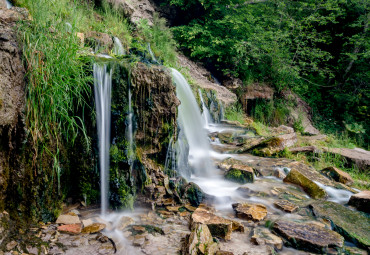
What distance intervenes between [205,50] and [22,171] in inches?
329

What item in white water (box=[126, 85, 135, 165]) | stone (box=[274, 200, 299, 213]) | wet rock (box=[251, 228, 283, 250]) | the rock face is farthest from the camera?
stone (box=[274, 200, 299, 213])

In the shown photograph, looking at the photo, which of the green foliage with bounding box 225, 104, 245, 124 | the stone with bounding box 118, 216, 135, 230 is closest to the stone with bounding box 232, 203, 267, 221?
the stone with bounding box 118, 216, 135, 230

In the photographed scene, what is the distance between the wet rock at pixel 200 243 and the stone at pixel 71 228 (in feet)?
3.42

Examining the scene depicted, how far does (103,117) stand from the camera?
267cm

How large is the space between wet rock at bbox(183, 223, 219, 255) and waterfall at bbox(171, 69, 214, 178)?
1882mm

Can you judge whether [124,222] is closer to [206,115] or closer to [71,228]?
[71,228]

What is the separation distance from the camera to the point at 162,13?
1064cm

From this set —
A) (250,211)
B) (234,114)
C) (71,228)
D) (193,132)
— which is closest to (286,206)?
(250,211)

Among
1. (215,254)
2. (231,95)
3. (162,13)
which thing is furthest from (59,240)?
(162,13)

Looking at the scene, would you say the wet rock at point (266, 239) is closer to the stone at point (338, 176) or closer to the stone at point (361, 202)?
the stone at point (361, 202)

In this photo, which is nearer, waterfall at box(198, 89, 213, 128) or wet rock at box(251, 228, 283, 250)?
wet rock at box(251, 228, 283, 250)

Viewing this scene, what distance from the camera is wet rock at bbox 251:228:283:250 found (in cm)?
223

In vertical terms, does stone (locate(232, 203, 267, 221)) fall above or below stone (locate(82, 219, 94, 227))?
below

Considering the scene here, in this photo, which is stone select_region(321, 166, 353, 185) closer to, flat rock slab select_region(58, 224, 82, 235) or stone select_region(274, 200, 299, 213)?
stone select_region(274, 200, 299, 213)
